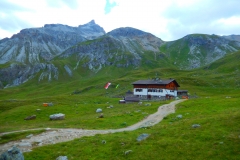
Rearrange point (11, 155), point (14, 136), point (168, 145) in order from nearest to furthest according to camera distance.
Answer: point (11, 155) → point (168, 145) → point (14, 136)

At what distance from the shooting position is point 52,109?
196 feet

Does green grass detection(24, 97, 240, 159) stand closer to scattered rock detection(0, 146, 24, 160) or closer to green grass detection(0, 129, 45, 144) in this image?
scattered rock detection(0, 146, 24, 160)

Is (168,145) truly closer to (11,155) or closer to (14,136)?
(11,155)

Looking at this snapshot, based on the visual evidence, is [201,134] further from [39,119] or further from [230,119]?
[39,119]

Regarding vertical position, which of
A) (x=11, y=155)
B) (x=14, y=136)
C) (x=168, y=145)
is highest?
(x=11, y=155)

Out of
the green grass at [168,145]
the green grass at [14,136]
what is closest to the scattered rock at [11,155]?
the green grass at [168,145]

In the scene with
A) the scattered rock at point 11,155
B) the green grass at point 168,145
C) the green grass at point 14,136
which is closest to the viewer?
the scattered rock at point 11,155

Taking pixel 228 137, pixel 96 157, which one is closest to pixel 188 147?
pixel 228 137

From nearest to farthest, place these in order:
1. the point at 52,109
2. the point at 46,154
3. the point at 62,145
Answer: the point at 46,154
the point at 62,145
the point at 52,109

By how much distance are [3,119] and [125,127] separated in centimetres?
3376

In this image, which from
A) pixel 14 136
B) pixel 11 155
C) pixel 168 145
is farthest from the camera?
pixel 14 136

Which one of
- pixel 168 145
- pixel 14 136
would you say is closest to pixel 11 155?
pixel 14 136

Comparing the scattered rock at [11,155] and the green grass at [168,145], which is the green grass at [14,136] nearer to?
the green grass at [168,145]

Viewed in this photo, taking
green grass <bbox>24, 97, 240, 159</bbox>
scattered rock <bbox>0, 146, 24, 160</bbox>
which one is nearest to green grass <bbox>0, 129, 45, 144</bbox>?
green grass <bbox>24, 97, 240, 159</bbox>
